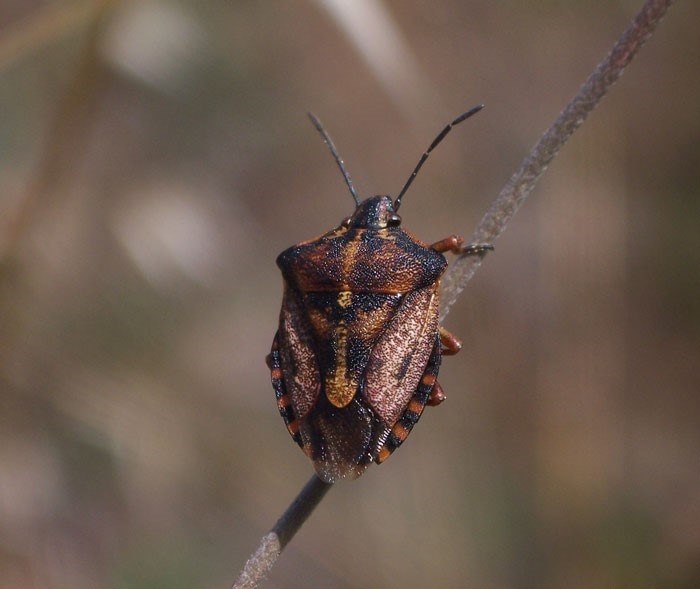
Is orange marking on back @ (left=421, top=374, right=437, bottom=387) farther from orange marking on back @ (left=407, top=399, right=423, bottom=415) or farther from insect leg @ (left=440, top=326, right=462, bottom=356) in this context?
insect leg @ (left=440, top=326, right=462, bottom=356)

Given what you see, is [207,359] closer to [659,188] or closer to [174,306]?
[174,306]

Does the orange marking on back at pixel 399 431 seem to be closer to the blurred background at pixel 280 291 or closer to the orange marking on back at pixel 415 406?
the orange marking on back at pixel 415 406

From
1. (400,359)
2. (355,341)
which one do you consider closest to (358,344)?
(355,341)

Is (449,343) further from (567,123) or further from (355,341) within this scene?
(567,123)

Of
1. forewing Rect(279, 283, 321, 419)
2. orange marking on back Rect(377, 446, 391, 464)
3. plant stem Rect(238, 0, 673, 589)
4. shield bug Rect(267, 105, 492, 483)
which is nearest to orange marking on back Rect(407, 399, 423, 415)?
shield bug Rect(267, 105, 492, 483)

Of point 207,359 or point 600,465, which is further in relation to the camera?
point 207,359

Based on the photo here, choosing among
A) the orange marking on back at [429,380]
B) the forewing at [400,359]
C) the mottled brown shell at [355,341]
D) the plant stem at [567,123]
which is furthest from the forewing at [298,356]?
the plant stem at [567,123]

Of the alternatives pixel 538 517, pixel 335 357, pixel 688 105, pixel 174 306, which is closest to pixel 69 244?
pixel 174 306
